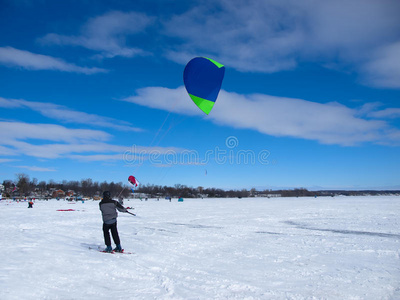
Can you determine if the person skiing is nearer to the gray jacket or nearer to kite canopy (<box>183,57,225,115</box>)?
the gray jacket

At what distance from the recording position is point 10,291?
374 centimetres

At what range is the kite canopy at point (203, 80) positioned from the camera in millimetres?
9039

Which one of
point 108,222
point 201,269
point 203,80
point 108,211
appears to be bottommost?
point 201,269

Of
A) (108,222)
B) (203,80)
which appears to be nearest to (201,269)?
(108,222)

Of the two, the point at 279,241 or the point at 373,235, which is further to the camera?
the point at 373,235

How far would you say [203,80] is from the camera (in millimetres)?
9164

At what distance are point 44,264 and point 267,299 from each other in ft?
13.2

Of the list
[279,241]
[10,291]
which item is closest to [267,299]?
[10,291]

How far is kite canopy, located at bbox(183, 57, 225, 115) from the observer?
9.04m

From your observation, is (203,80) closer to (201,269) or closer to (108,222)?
(108,222)

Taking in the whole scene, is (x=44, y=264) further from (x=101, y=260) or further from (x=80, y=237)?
(x=80, y=237)

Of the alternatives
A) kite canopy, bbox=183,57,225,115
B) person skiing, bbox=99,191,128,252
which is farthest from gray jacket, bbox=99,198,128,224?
kite canopy, bbox=183,57,225,115

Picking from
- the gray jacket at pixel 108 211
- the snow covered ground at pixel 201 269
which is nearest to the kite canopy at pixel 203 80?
the gray jacket at pixel 108 211

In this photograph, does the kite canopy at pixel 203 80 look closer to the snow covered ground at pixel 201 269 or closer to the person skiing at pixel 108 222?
the person skiing at pixel 108 222
